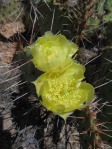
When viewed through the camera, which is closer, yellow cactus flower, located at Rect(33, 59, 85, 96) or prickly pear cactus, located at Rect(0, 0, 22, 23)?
yellow cactus flower, located at Rect(33, 59, 85, 96)

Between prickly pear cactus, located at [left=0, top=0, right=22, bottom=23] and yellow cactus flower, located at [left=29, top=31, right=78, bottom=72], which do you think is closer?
yellow cactus flower, located at [left=29, top=31, right=78, bottom=72]

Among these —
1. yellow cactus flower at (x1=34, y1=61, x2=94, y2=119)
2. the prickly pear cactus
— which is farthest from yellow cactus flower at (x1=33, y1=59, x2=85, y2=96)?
the prickly pear cactus

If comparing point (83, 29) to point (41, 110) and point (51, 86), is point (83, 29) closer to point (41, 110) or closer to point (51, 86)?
point (51, 86)

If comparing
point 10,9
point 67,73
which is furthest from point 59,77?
point 10,9

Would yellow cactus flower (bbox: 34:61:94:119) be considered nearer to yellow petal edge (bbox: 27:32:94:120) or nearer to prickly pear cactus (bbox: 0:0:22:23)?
yellow petal edge (bbox: 27:32:94:120)

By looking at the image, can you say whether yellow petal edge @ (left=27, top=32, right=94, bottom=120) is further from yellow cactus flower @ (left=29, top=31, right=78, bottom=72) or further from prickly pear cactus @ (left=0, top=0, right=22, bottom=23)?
prickly pear cactus @ (left=0, top=0, right=22, bottom=23)

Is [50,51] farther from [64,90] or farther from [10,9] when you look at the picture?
[10,9]

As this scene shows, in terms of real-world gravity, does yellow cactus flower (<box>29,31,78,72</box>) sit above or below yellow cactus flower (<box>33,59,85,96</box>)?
above
